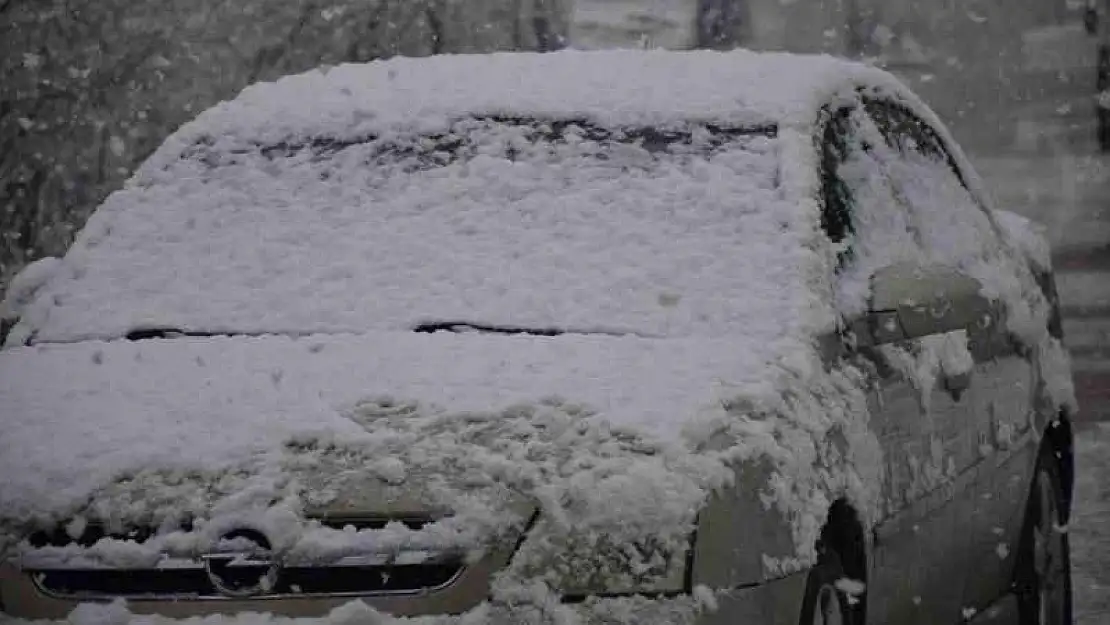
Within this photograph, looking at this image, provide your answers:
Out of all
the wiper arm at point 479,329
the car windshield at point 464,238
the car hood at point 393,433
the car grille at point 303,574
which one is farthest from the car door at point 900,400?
the car grille at point 303,574

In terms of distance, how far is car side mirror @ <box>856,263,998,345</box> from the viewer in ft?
15.1

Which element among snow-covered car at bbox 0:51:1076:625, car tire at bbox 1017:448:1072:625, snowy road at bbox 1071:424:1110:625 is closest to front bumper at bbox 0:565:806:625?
snow-covered car at bbox 0:51:1076:625

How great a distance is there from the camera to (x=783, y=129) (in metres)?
4.92

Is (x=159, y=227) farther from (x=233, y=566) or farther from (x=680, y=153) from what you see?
(x=233, y=566)

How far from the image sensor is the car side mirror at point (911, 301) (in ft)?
15.1

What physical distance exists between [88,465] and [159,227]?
1522 millimetres

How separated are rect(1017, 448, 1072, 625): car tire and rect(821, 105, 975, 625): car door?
926 millimetres

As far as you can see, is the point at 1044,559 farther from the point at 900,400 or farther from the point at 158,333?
the point at 158,333

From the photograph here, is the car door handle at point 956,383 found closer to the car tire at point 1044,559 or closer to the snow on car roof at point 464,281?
the snow on car roof at point 464,281

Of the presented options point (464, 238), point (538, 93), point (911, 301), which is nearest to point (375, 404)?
point (464, 238)

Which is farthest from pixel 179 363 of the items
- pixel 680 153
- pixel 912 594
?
pixel 912 594

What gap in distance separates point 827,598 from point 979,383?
1.49 m

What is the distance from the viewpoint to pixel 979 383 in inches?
214

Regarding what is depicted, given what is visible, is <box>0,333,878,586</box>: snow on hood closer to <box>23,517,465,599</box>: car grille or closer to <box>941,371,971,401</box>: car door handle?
<box>23,517,465,599</box>: car grille
